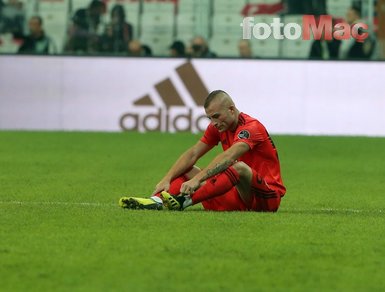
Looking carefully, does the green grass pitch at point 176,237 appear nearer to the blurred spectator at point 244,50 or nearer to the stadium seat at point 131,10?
the blurred spectator at point 244,50

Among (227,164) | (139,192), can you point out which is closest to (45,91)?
(139,192)

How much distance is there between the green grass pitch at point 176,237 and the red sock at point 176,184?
10.8 inches

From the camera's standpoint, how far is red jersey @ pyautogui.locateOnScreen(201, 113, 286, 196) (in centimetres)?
1144

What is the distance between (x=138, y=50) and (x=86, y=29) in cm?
117

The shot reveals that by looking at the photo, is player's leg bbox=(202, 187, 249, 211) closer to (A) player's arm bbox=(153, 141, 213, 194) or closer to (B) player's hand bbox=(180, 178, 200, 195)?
(A) player's arm bbox=(153, 141, 213, 194)

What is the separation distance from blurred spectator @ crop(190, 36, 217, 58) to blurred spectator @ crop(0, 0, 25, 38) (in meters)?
3.38

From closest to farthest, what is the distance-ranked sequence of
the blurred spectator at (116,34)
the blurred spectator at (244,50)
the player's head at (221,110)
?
the player's head at (221,110), the blurred spectator at (244,50), the blurred spectator at (116,34)

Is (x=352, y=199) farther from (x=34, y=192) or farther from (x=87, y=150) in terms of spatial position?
(x=87, y=150)

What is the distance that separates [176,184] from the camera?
11.8 meters

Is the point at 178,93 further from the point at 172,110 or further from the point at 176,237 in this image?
the point at 176,237

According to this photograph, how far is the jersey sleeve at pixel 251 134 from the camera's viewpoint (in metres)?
11.4

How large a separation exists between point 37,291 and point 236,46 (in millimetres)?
17252

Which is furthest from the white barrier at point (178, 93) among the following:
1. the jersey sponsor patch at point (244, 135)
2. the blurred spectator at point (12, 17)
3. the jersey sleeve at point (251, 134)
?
the jersey sponsor patch at point (244, 135)

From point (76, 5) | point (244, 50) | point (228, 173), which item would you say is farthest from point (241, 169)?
point (76, 5)
